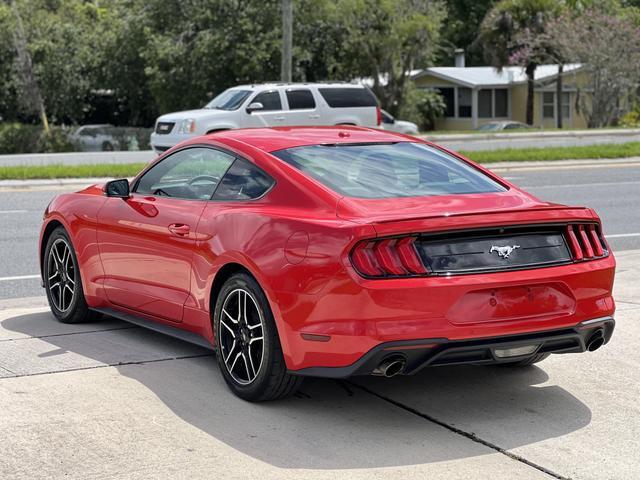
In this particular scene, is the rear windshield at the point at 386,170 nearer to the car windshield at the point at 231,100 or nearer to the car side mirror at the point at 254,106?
the car side mirror at the point at 254,106

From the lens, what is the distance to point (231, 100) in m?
26.3

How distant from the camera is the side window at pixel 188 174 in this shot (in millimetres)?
6516

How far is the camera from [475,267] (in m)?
5.28

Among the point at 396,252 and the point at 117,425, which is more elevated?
the point at 396,252

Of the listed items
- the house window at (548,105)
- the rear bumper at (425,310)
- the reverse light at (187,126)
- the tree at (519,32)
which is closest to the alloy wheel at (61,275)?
the rear bumper at (425,310)

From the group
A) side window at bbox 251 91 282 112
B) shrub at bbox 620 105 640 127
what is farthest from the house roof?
side window at bbox 251 91 282 112

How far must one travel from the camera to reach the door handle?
634cm

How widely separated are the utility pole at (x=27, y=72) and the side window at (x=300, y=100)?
2363 cm

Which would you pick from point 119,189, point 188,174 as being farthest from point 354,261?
point 119,189

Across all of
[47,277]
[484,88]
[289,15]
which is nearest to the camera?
[47,277]

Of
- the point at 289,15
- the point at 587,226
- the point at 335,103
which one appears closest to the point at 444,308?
the point at 587,226

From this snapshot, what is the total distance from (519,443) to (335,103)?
22.6 meters

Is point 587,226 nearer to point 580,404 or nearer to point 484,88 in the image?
point 580,404

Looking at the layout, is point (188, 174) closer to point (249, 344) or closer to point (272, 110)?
point (249, 344)
